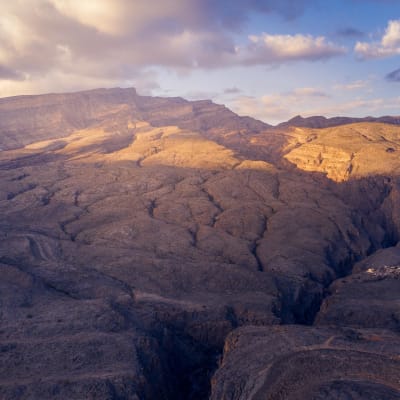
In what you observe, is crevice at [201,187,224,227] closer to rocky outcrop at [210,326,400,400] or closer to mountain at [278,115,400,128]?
rocky outcrop at [210,326,400,400]

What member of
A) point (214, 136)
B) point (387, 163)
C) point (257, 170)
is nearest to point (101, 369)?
point (257, 170)

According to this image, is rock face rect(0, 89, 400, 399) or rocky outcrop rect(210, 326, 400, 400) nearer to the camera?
rocky outcrop rect(210, 326, 400, 400)

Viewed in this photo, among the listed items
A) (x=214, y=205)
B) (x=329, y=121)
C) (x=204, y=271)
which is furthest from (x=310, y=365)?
(x=329, y=121)

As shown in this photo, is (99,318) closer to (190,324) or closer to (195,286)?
(190,324)

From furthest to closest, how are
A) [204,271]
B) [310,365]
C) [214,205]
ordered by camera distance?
[214,205]
[204,271]
[310,365]

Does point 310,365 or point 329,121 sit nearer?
point 310,365

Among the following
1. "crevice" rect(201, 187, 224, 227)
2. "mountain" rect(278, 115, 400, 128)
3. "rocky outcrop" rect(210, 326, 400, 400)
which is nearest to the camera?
"rocky outcrop" rect(210, 326, 400, 400)

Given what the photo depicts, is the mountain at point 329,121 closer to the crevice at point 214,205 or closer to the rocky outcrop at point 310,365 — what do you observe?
the crevice at point 214,205

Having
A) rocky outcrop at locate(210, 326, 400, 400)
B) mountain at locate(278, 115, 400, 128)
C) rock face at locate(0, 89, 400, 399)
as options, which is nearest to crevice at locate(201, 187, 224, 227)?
rock face at locate(0, 89, 400, 399)

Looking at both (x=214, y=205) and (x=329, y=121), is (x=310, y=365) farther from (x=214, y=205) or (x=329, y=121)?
(x=329, y=121)
